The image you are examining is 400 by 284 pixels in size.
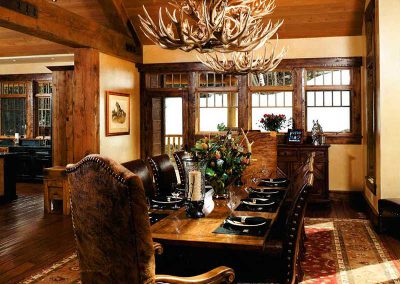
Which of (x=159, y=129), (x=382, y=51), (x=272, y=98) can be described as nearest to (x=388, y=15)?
(x=382, y=51)

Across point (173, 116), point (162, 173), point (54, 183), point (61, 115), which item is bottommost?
point (54, 183)

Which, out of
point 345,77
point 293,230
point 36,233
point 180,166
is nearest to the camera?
point 293,230

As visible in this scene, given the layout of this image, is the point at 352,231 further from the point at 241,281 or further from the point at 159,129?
the point at 159,129

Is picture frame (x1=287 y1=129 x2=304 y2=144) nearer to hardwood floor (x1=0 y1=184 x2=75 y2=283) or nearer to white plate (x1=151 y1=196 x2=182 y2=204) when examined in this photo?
hardwood floor (x1=0 y1=184 x2=75 y2=283)

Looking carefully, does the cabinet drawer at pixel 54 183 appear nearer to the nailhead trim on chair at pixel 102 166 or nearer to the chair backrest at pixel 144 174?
the chair backrest at pixel 144 174

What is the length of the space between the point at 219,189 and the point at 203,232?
0.89 meters

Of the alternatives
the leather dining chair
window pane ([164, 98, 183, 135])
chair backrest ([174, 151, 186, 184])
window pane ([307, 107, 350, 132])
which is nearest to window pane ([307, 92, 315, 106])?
window pane ([307, 107, 350, 132])

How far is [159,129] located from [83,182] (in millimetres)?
7881

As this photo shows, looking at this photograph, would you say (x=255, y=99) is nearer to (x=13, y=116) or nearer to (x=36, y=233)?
(x=36, y=233)

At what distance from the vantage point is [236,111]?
8578 mm

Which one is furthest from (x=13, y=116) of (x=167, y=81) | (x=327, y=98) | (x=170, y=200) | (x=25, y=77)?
(x=170, y=200)

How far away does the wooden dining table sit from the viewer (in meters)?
2.25

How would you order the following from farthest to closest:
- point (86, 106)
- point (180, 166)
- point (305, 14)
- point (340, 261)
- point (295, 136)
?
point (295, 136) < point (305, 14) < point (86, 106) < point (180, 166) < point (340, 261)

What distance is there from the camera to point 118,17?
26.1 ft
